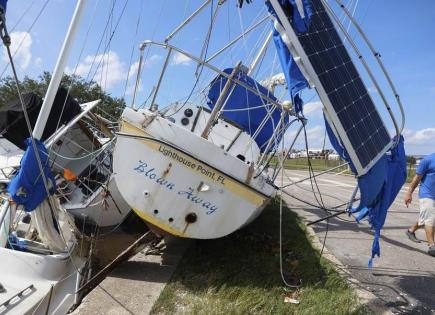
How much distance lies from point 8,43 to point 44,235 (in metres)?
2.41

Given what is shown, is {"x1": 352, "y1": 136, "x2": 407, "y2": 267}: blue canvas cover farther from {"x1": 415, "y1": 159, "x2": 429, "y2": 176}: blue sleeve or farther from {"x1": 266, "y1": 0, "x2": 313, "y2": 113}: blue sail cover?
{"x1": 266, "y1": 0, "x2": 313, "y2": 113}: blue sail cover

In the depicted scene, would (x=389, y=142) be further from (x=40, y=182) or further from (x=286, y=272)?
(x=40, y=182)

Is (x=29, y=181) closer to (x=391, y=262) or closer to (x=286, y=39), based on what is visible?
(x=286, y=39)

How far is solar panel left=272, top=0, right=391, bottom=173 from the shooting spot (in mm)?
4398

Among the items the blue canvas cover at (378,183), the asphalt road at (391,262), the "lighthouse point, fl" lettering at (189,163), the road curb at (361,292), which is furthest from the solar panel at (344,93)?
the "lighthouse point, fl" lettering at (189,163)

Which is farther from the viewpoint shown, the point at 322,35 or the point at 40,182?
the point at 322,35

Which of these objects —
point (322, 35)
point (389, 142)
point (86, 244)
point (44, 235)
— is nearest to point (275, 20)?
point (322, 35)

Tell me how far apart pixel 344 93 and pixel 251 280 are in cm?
267

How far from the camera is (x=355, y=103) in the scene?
207 inches

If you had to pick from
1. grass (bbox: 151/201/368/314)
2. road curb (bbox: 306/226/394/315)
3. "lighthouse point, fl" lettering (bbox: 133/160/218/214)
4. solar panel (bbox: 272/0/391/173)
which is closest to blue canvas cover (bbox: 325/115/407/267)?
solar panel (bbox: 272/0/391/173)

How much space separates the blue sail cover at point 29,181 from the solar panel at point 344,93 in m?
3.22

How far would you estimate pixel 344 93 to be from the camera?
16.3ft

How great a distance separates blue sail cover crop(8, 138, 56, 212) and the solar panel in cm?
322

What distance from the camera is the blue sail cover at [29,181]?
4230 millimetres
